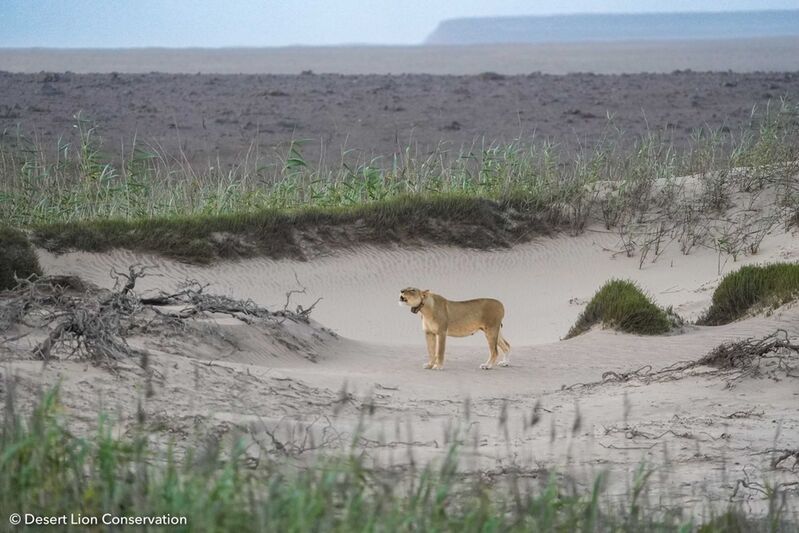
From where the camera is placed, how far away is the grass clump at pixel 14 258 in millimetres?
10477

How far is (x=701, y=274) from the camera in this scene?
14055mm

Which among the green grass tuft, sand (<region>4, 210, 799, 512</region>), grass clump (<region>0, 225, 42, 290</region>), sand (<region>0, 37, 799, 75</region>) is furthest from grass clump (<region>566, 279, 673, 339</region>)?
sand (<region>0, 37, 799, 75</region>)

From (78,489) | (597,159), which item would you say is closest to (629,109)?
(597,159)

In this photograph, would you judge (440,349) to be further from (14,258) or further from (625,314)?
(14,258)

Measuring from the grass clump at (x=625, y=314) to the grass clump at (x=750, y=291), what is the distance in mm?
665

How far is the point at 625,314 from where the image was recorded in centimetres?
1082

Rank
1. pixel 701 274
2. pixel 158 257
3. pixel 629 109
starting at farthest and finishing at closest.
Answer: pixel 629 109 → pixel 701 274 → pixel 158 257

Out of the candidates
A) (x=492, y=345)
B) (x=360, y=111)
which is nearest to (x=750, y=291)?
(x=492, y=345)

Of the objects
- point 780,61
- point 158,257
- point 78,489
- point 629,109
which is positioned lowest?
point 78,489

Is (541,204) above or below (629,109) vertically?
below

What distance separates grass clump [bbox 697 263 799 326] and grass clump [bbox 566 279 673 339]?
67 centimetres

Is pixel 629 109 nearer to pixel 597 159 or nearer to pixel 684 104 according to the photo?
pixel 684 104

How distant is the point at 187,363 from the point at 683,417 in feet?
10.7

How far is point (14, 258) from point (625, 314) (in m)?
5.64
